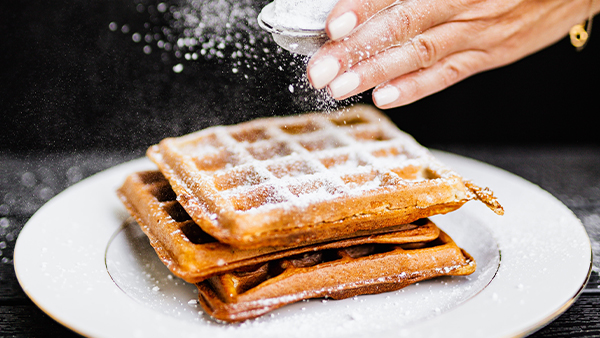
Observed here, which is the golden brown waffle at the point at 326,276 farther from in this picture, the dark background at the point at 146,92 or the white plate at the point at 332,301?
the dark background at the point at 146,92

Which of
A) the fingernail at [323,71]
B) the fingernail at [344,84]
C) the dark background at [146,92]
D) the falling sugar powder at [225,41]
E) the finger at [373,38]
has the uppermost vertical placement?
the finger at [373,38]

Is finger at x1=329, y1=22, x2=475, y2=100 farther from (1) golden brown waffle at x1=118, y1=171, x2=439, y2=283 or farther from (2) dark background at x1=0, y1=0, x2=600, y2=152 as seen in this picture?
(2) dark background at x1=0, y1=0, x2=600, y2=152

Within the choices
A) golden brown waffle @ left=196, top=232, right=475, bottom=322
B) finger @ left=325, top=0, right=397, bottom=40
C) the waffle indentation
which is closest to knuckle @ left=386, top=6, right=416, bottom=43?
finger @ left=325, top=0, right=397, bottom=40

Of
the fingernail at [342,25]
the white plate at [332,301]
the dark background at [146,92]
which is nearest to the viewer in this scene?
the white plate at [332,301]

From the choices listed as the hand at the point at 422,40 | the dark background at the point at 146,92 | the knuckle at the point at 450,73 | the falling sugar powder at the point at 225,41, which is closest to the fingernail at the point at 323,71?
the hand at the point at 422,40

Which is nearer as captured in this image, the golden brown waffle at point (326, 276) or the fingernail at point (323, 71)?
the golden brown waffle at point (326, 276)

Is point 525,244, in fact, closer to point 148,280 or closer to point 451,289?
point 451,289

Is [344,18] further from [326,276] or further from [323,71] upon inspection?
[326,276]
